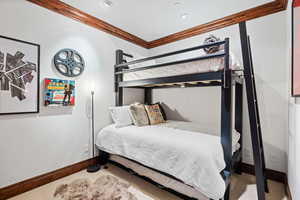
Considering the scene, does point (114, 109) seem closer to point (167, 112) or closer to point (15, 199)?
point (167, 112)

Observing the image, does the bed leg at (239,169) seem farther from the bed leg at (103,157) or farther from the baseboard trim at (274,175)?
the bed leg at (103,157)

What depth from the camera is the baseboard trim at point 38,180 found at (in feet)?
5.52

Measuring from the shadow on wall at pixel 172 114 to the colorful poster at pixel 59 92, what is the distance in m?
1.89

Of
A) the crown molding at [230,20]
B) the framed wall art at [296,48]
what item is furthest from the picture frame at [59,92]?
the framed wall art at [296,48]

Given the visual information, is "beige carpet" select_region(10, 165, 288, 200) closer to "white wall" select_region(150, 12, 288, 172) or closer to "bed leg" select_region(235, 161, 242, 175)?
"bed leg" select_region(235, 161, 242, 175)

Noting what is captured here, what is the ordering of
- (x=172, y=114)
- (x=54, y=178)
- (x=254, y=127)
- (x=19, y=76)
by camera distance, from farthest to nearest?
1. (x=172, y=114)
2. (x=54, y=178)
3. (x=19, y=76)
4. (x=254, y=127)

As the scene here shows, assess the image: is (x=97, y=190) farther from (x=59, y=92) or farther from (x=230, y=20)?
(x=230, y=20)

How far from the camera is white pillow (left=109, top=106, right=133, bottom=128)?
2.46 m

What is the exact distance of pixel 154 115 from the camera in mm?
2711

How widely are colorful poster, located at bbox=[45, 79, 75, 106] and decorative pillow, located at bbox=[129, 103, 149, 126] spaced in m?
0.96

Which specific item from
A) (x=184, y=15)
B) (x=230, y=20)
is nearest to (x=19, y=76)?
(x=184, y=15)

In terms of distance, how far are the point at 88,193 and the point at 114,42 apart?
2.55 metres

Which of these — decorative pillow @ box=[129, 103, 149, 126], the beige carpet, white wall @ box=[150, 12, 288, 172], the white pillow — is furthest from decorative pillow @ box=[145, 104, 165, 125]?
white wall @ box=[150, 12, 288, 172]

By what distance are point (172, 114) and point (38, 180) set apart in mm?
2478
